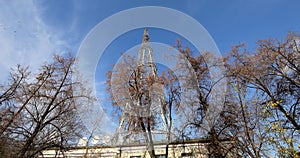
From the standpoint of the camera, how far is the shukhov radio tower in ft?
31.0

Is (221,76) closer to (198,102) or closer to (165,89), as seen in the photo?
(198,102)

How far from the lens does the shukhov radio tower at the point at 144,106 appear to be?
9438 millimetres

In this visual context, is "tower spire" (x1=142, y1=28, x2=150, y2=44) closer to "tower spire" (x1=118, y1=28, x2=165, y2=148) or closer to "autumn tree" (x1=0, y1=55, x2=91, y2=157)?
"tower spire" (x1=118, y1=28, x2=165, y2=148)

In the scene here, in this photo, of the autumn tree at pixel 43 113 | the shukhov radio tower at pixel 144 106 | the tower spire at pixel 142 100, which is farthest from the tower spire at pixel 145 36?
the autumn tree at pixel 43 113

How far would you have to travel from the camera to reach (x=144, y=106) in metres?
9.57

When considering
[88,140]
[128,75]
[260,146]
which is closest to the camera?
[260,146]

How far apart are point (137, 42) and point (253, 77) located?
749 cm

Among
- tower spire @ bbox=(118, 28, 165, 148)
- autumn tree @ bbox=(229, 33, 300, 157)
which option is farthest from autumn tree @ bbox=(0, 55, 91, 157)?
autumn tree @ bbox=(229, 33, 300, 157)

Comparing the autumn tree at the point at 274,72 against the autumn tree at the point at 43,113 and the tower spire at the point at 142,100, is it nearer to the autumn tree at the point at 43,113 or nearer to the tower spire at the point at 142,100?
the tower spire at the point at 142,100

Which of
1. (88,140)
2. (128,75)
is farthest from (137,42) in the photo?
(88,140)

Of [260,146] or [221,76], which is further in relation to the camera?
[221,76]

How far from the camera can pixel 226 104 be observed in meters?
10.0

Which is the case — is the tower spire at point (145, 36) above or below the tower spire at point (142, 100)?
above

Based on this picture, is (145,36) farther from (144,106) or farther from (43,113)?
(43,113)
